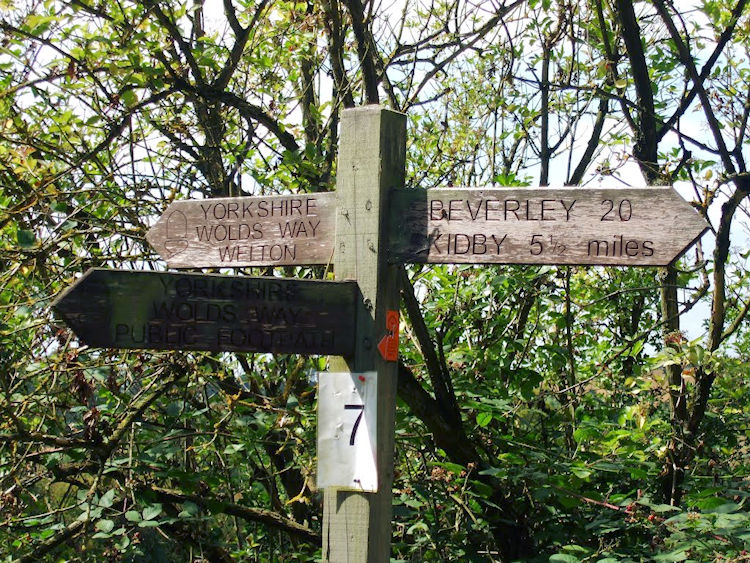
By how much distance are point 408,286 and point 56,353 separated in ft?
4.74

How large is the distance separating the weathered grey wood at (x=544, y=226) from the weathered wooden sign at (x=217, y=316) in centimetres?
25

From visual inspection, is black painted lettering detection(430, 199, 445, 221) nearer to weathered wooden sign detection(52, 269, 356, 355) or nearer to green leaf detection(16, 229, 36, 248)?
weathered wooden sign detection(52, 269, 356, 355)

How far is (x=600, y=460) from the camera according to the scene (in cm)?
354

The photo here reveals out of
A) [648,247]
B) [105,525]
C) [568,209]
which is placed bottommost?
[105,525]

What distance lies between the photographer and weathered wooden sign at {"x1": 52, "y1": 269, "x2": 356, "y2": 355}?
2.21 m

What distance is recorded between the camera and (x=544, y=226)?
2.14 metres

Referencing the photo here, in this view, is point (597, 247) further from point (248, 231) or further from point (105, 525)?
point (105, 525)

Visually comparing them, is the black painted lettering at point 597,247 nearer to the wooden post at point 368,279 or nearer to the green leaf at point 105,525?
the wooden post at point 368,279

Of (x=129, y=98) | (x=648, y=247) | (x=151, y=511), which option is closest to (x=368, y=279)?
(x=648, y=247)

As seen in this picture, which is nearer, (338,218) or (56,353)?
(338,218)

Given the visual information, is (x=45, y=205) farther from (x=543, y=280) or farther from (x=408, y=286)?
(x=543, y=280)

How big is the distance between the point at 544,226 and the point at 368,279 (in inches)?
18.3

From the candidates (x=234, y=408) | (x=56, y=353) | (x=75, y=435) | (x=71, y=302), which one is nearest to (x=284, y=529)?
(x=234, y=408)

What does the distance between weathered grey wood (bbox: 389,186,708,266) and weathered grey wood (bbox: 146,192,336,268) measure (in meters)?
0.22
